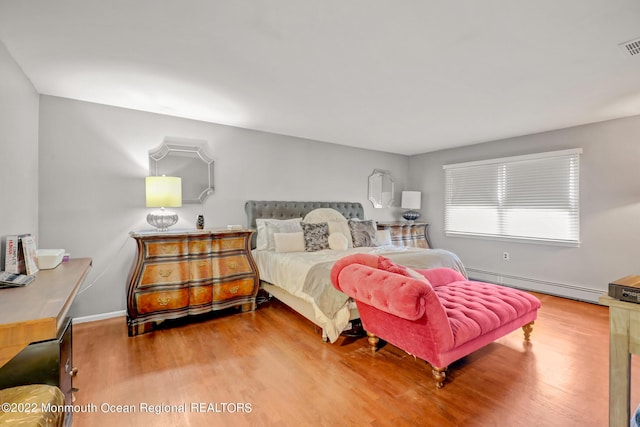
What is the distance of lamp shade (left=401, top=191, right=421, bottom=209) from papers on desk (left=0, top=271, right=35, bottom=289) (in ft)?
17.8

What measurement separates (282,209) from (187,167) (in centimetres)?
142

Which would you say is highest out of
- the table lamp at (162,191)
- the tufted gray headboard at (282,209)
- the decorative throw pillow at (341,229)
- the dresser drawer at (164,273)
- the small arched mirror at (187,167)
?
the small arched mirror at (187,167)

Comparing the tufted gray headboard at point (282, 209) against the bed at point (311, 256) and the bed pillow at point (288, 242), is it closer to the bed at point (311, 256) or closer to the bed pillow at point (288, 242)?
the bed at point (311, 256)

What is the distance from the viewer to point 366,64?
2.29 meters

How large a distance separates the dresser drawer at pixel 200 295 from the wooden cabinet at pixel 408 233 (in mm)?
3175

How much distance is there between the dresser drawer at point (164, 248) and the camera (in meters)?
2.88

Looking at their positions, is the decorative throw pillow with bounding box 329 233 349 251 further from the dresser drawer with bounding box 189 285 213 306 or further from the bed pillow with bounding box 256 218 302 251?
the dresser drawer with bounding box 189 285 213 306


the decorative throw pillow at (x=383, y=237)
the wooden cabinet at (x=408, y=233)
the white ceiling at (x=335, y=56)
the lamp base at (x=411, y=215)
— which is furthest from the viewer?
the lamp base at (x=411, y=215)

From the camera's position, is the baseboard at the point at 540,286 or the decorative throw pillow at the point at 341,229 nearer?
the baseboard at the point at 540,286

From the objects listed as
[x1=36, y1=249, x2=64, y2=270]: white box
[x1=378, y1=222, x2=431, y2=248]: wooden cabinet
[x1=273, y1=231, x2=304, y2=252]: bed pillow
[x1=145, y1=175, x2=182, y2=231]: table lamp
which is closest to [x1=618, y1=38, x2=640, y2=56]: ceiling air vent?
[x1=273, y1=231, x2=304, y2=252]: bed pillow

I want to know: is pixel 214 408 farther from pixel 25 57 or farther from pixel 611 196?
pixel 611 196

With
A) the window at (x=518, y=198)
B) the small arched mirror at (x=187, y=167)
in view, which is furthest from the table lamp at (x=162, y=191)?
the window at (x=518, y=198)

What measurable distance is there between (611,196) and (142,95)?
5761 millimetres

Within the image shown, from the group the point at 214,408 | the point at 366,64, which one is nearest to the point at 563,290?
the point at 366,64
